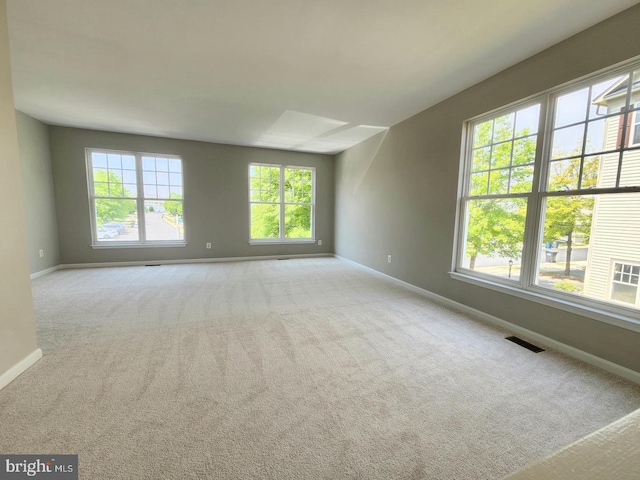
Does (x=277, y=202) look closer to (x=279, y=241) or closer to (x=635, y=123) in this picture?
(x=279, y=241)

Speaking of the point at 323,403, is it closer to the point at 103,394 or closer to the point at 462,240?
the point at 103,394

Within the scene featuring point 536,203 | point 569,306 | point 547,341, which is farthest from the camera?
point 536,203

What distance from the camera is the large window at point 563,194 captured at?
1.94 m

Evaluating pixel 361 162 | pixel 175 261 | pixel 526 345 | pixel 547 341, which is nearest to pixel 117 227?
pixel 175 261

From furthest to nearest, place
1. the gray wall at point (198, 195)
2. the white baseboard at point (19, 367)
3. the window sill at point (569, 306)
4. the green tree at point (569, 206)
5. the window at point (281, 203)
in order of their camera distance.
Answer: the window at point (281, 203) < the gray wall at point (198, 195) < the green tree at point (569, 206) < the window sill at point (569, 306) < the white baseboard at point (19, 367)

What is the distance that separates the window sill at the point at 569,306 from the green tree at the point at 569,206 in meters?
0.27

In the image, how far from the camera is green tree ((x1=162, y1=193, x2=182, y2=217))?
5352 millimetres

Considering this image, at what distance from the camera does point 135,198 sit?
16.9ft

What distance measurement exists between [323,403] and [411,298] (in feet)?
7.49

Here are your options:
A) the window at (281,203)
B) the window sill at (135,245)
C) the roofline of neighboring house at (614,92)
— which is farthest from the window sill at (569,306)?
the window sill at (135,245)

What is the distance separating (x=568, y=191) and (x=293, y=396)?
2.79 meters

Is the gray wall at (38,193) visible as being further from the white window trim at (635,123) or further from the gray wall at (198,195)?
the white window trim at (635,123)

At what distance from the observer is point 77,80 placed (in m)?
2.93

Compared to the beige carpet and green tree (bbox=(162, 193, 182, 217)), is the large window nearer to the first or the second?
the beige carpet
